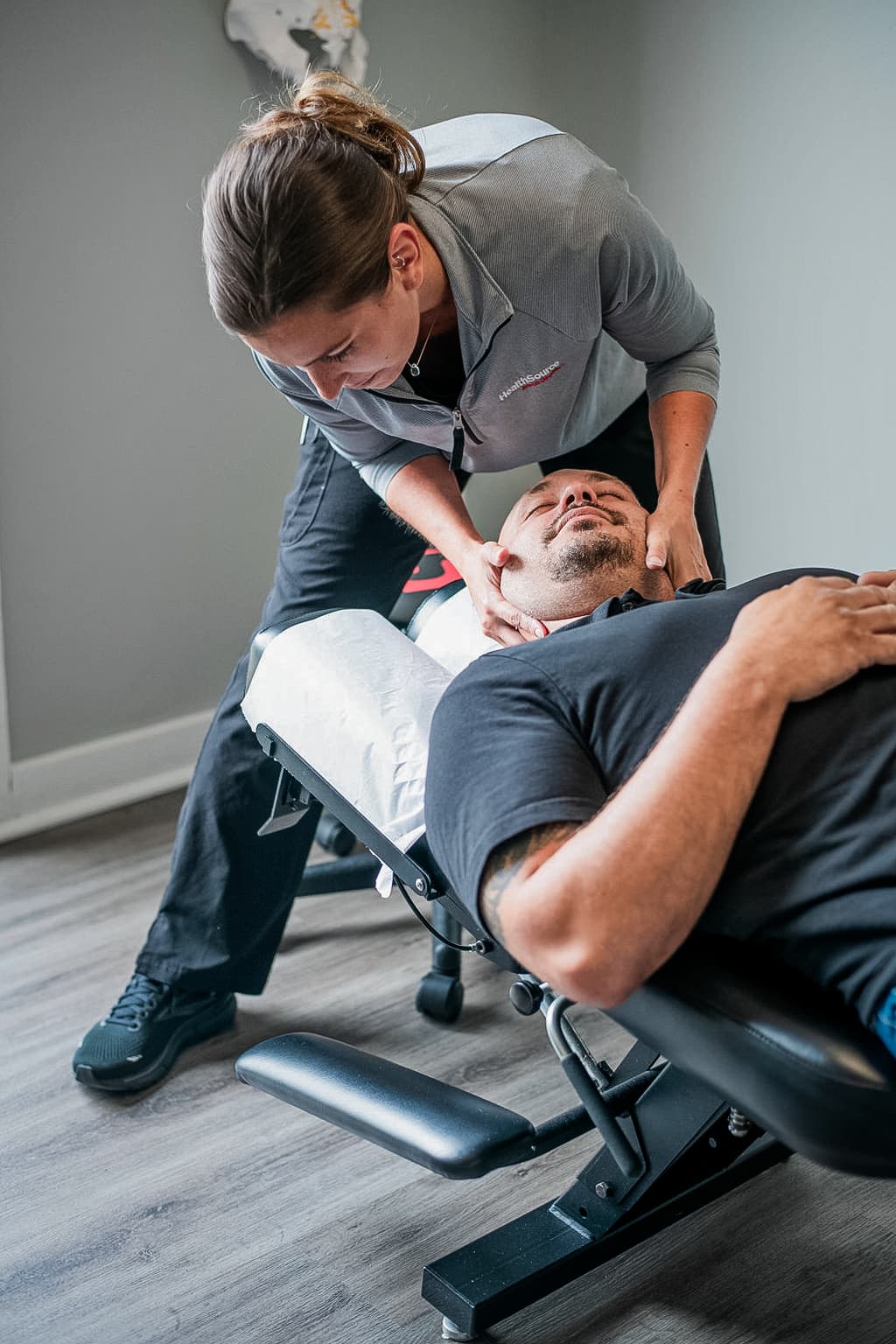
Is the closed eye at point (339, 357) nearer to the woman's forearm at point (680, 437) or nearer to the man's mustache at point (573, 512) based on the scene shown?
the man's mustache at point (573, 512)

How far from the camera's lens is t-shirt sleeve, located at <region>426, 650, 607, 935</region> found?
3.24ft

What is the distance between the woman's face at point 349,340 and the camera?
1232mm

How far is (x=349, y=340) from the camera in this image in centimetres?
127

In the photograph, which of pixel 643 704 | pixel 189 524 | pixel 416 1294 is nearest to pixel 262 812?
pixel 416 1294

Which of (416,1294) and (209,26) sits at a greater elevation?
(209,26)

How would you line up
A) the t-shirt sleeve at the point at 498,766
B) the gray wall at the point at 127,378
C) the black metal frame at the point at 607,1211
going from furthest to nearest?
the gray wall at the point at 127,378
the black metal frame at the point at 607,1211
the t-shirt sleeve at the point at 498,766

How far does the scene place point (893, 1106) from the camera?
0.87 meters

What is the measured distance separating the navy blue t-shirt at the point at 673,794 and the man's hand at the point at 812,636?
0.02 m

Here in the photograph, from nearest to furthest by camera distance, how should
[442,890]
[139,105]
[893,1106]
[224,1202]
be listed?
[893,1106]
[442,890]
[224,1202]
[139,105]

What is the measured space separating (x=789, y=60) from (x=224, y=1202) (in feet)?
7.03

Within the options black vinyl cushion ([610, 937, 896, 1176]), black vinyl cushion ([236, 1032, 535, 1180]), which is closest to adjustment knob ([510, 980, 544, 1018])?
black vinyl cushion ([236, 1032, 535, 1180])

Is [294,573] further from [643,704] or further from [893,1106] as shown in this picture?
[893,1106]

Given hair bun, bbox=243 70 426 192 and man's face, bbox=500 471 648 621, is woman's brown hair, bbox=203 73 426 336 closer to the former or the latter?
hair bun, bbox=243 70 426 192

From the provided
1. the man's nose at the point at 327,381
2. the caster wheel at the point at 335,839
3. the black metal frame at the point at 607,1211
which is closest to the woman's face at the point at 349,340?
the man's nose at the point at 327,381
